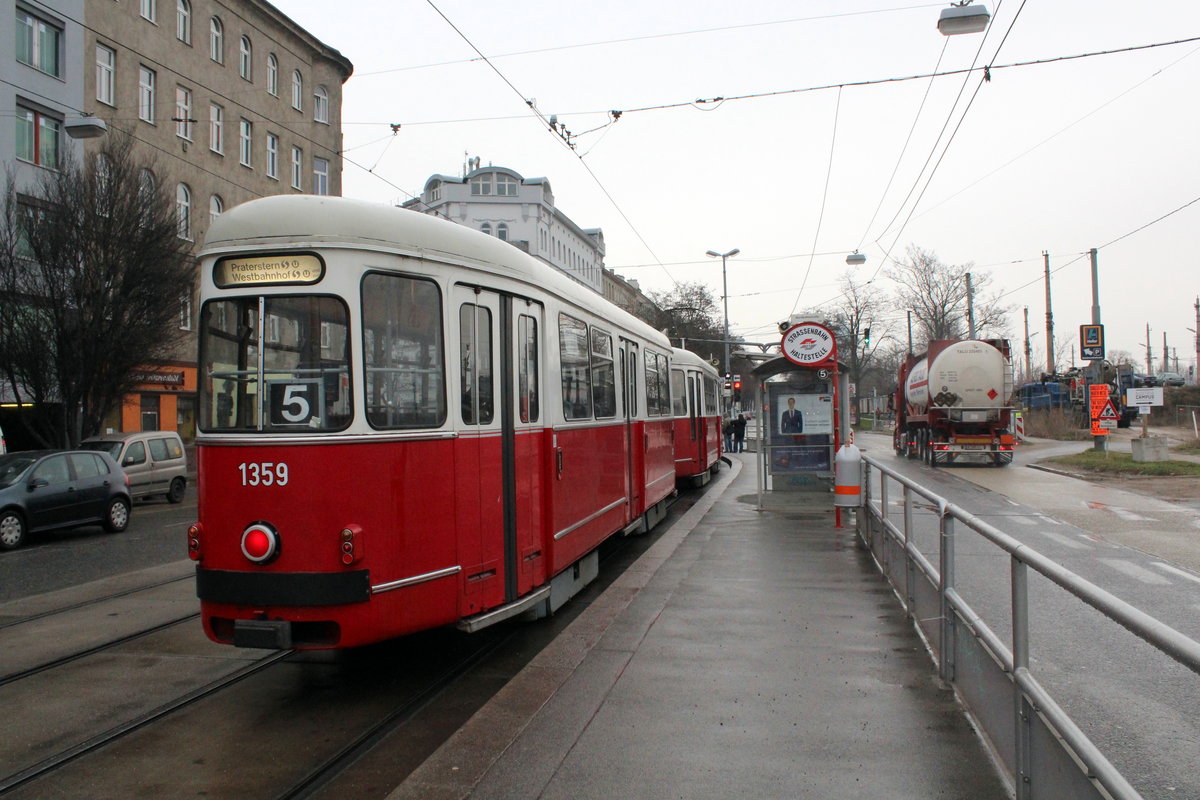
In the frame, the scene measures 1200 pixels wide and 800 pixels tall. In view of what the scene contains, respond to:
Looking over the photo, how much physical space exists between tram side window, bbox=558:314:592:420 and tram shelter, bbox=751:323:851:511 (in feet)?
21.5

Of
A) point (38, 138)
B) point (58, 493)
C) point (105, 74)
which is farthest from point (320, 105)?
point (58, 493)

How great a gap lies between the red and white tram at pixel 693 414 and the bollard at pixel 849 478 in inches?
142

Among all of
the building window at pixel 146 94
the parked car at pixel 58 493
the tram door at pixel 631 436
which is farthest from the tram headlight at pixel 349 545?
the building window at pixel 146 94

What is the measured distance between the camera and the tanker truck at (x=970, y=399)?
89.7 feet

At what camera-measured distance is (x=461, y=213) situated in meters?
76.4

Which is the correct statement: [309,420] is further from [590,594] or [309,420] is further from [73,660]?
[590,594]

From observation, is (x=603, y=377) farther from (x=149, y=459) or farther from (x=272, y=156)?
(x=272, y=156)

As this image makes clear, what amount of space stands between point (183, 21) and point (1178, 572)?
3327 centimetres

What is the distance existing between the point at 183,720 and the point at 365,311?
8.86 ft

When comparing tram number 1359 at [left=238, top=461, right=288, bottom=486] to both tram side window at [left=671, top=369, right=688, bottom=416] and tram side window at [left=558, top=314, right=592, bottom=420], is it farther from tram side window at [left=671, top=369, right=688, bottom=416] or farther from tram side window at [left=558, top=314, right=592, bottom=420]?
tram side window at [left=671, top=369, right=688, bottom=416]

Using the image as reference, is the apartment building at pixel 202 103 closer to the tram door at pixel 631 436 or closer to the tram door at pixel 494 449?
the tram door at pixel 631 436

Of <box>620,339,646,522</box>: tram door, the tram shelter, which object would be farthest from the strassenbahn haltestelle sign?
<box>620,339,646,522</box>: tram door

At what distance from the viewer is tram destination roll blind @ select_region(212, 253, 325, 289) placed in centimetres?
565

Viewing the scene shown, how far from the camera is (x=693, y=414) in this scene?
64.5 feet
